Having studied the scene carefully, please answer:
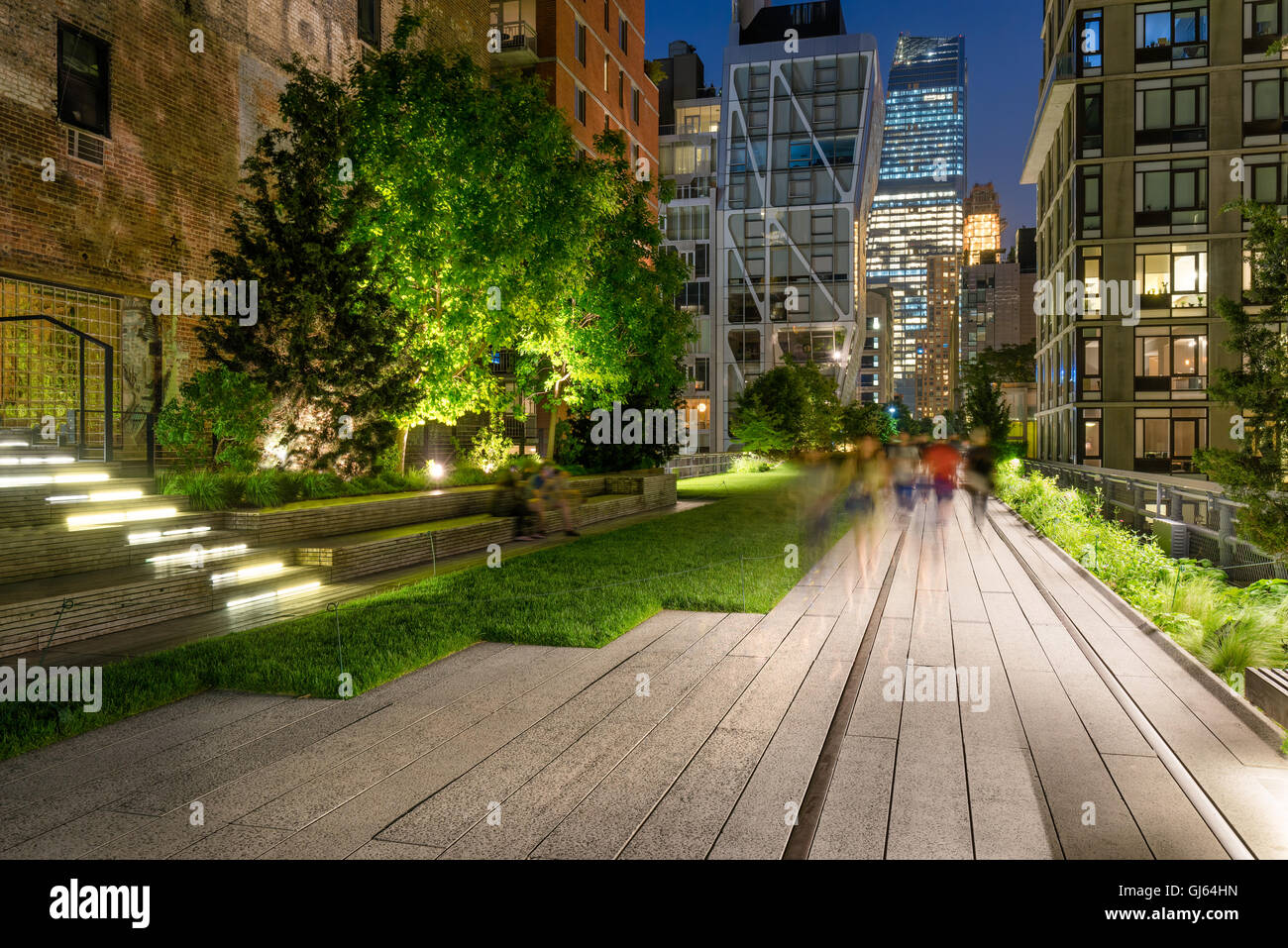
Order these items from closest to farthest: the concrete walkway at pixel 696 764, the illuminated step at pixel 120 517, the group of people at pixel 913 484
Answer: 1. the concrete walkway at pixel 696 764
2. the illuminated step at pixel 120 517
3. the group of people at pixel 913 484

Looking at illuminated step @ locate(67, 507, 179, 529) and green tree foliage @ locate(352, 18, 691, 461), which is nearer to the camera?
illuminated step @ locate(67, 507, 179, 529)

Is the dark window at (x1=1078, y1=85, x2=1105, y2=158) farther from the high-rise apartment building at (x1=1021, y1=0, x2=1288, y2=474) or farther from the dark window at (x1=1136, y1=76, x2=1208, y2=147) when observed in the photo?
the dark window at (x1=1136, y1=76, x2=1208, y2=147)

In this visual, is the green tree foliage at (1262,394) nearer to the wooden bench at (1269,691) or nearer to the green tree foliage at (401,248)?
the wooden bench at (1269,691)

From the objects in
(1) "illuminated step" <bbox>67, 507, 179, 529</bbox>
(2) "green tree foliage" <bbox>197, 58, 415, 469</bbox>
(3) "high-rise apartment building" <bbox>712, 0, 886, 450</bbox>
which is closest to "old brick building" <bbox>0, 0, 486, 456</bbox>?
(2) "green tree foliage" <bbox>197, 58, 415, 469</bbox>

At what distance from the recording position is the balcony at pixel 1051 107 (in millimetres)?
43375

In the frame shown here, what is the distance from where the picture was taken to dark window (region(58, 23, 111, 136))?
14.4 m

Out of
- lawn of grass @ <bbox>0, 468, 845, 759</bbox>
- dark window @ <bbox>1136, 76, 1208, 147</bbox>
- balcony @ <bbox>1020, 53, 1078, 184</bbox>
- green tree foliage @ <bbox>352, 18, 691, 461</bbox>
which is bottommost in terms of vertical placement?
lawn of grass @ <bbox>0, 468, 845, 759</bbox>

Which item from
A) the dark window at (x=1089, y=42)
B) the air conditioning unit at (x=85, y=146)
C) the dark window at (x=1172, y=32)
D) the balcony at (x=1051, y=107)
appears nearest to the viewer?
the air conditioning unit at (x=85, y=146)

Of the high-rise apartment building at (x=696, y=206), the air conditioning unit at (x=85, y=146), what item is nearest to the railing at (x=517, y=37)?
the air conditioning unit at (x=85, y=146)

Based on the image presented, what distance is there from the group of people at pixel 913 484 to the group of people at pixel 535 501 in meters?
5.44

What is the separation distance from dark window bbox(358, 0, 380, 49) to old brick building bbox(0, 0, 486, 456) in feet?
11.7

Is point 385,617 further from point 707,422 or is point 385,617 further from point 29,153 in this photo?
point 707,422

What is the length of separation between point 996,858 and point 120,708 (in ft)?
19.1
